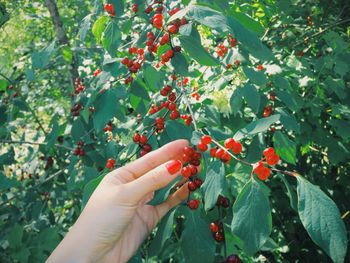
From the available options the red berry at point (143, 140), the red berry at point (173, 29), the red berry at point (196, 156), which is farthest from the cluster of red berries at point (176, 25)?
the red berry at point (196, 156)

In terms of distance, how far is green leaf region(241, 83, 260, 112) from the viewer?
7.09ft

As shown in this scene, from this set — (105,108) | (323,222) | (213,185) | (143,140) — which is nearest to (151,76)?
(105,108)

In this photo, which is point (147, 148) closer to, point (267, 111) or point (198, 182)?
point (198, 182)

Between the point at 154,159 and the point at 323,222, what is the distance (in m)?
0.69

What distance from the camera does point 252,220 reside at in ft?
3.54

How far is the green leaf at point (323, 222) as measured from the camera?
99 cm

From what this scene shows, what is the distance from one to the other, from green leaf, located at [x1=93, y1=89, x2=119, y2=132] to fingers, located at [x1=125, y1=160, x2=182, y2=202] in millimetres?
642

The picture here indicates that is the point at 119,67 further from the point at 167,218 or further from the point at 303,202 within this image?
the point at 303,202

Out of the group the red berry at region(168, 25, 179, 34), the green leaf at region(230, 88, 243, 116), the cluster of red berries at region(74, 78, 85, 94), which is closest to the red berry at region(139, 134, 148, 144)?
the red berry at region(168, 25, 179, 34)

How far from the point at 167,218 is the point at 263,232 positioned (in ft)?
1.43

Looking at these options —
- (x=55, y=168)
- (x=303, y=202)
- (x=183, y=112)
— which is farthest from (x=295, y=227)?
(x=303, y=202)

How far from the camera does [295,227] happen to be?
13.4ft

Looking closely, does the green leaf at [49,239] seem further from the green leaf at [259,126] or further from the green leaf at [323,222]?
the green leaf at [323,222]

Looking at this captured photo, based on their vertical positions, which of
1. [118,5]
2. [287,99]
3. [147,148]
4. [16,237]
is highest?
[118,5]
